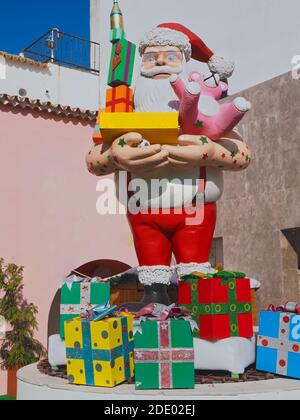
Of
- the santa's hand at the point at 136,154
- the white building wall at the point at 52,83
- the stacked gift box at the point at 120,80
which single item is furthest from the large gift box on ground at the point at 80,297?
the white building wall at the point at 52,83

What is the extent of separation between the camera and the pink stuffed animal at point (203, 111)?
485cm

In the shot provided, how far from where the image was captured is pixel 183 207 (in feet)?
17.1

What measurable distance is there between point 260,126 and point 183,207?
444 cm

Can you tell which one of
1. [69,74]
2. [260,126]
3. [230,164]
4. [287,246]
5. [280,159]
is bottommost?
[287,246]

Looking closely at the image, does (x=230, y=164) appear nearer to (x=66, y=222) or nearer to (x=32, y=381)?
(x=32, y=381)

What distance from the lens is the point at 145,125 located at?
16.3 ft

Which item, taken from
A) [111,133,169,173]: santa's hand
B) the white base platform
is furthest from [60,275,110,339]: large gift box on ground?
[111,133,169,173]: santa's hand

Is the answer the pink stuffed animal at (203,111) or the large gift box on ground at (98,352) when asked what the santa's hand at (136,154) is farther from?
the large gift box on ground at (98,352)

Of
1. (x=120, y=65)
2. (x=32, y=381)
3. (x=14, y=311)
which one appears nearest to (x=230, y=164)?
(x=120, y=65)

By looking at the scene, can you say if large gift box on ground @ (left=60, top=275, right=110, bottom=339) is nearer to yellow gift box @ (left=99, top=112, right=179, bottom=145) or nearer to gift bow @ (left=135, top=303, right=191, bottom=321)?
gift bow @ (left=135, top=303, right=191, bottom=321)

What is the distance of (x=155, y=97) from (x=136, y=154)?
0.71 meters

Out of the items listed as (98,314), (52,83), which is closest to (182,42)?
(98,314)

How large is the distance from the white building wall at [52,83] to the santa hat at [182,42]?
8.21 m

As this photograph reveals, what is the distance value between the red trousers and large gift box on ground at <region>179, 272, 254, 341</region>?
1.82ft
